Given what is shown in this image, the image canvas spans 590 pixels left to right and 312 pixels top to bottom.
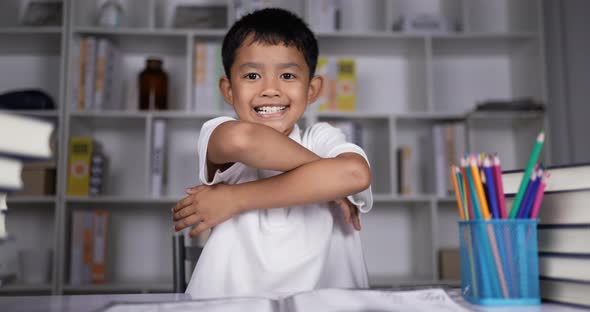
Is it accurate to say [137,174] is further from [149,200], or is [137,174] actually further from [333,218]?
[333,218]

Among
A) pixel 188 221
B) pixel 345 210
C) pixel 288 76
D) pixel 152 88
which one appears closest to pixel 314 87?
pixel 288 76

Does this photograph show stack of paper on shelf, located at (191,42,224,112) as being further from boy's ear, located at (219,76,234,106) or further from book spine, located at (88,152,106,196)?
boy's ear, located at (219,76,234,106)

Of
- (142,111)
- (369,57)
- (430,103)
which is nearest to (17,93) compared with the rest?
(142,111)

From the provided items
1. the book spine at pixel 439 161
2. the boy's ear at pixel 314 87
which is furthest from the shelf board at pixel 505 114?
the boy's ear at pixel 314 87

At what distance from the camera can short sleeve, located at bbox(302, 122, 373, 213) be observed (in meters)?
0.92

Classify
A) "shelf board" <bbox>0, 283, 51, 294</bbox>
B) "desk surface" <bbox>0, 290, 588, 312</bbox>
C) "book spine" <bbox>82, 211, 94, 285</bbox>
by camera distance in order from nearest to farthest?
"desk surface" <bbox>0, 290, 588, 312</bbox>
"shelf board" <bbox>0, 283, 51, 294</bbox>
"book spine" <bbox>82, 211, 94, 285</bbox>

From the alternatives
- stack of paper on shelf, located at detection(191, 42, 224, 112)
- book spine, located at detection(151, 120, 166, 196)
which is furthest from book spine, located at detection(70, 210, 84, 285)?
stack of paper on shelf, located at detection(191, 42, 224, 112)

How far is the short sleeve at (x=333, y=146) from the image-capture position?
92 centimetres

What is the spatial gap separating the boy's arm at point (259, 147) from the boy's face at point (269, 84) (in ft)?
0.42

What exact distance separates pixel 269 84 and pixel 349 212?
0.91 ft

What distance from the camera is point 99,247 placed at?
246cm

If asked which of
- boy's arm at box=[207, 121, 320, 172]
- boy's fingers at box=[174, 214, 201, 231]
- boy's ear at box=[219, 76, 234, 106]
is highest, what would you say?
boy's ear at box=[219, 76, 234, 106]

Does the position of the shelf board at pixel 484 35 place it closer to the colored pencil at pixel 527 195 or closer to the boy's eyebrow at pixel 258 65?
the boy's eyebrow at pixel 258 65

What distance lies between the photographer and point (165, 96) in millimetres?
2607
